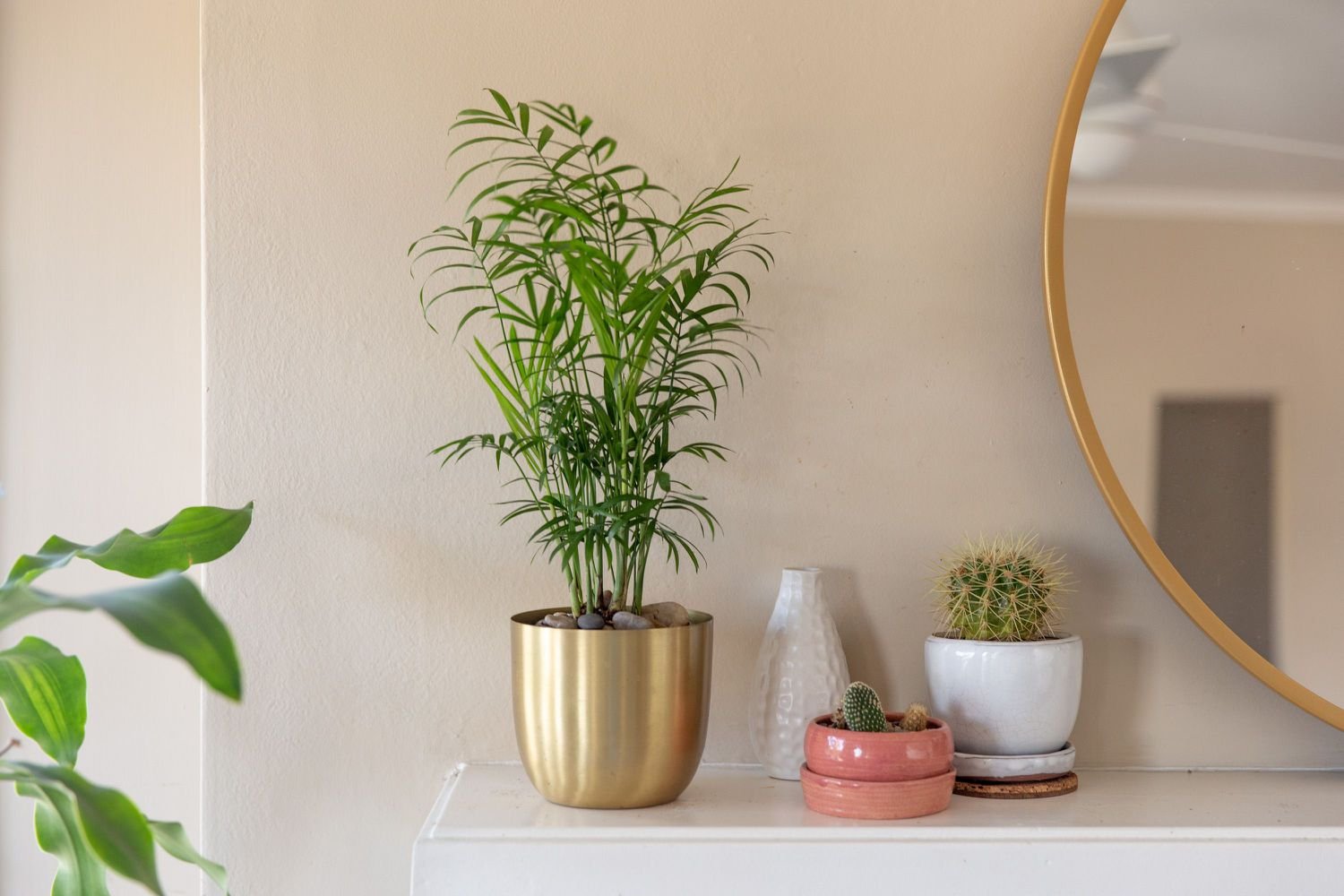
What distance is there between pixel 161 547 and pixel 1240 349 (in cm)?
105

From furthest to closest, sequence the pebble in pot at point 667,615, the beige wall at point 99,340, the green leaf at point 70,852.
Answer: the beige wall at point 99,340 < the pebble in pot at point 667,615 < the green leaf at point 70,852

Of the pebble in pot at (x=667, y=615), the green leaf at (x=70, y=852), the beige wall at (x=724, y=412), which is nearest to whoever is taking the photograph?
the green leaf at (x=70, y=852)

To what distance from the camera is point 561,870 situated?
0.95m

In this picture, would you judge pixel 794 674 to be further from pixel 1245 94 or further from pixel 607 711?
pixel 1245 94

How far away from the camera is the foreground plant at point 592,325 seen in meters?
1.02

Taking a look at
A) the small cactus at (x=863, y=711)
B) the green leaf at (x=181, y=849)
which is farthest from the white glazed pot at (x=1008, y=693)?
the green leaf at (x=181, y=849)

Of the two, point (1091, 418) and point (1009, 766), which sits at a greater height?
point (1091, 418)

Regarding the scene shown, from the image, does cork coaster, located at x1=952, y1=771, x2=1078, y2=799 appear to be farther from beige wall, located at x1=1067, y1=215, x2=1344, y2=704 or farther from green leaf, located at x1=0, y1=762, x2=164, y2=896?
green leaf, located at x1=0, y1=762, x2=164, y2=896

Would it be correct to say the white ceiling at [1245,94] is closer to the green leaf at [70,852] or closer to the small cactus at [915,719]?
the small cactus at [915,719]

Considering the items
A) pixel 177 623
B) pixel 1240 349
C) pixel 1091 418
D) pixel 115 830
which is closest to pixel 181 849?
pixel 115 830

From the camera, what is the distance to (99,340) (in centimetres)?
131

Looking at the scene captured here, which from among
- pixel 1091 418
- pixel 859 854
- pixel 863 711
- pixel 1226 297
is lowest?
pixel 859 854

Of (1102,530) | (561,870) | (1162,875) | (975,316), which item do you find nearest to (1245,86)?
(975,316)

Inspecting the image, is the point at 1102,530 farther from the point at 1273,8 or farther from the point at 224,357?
the point at 224,357
